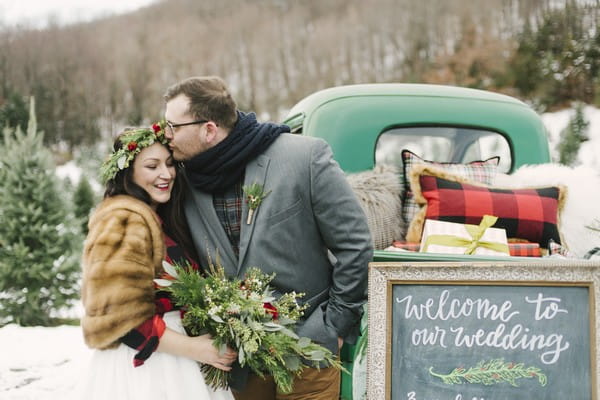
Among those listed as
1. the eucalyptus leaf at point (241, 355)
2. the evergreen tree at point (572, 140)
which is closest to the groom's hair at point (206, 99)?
the eucalyptus leaf at point (241, 355)

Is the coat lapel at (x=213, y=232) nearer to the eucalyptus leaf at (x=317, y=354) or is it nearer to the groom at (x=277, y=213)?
the groom at (x=277, y=213)

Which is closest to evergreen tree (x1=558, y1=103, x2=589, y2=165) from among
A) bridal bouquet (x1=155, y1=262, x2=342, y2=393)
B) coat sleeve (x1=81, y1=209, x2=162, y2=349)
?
bridal bouquet (x1=155, y1=262, x2=342, y2=393)

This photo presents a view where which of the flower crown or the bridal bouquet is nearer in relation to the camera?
the bridal bouquet

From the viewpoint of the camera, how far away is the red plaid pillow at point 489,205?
3047 mm

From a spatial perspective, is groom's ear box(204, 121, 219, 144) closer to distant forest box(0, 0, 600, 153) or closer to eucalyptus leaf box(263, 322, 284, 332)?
eucalyptus leaf box(263, 322, 284, 332)

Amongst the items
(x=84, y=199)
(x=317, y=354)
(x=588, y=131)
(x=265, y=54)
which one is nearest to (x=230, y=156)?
(x=317, y=354)

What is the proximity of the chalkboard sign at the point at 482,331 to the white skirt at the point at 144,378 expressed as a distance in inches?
31.8

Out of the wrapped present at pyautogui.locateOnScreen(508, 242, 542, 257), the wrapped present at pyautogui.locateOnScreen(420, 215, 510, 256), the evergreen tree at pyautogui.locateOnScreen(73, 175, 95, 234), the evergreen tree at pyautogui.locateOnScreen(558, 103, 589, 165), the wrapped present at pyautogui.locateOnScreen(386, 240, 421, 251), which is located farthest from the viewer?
the evergreen tree at pyautogui.locateOnScreen(558, 103, 589, 165)

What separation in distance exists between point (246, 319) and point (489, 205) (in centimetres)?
167

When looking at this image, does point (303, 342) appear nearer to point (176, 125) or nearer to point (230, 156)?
point (230, 156)

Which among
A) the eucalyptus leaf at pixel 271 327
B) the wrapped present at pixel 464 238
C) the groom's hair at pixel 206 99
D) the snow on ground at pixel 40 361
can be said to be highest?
the groom's hair at pixel 206 99

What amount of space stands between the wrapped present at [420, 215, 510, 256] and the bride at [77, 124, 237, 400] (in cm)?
124

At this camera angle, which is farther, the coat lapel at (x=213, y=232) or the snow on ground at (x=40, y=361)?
the snow on ground at (x=40, y=361)

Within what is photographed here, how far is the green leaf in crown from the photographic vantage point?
1824mm
